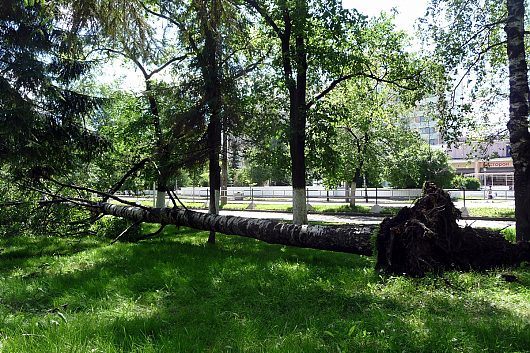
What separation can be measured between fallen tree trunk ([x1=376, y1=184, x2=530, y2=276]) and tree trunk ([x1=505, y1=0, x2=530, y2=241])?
178 centimetres

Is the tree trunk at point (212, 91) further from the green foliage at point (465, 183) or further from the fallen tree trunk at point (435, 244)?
the green foliage at point (465, 183)

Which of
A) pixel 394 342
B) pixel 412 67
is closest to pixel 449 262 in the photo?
pixel 394 342

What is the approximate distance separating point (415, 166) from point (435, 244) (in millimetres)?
25900

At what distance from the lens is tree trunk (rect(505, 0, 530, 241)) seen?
7262 millimetres

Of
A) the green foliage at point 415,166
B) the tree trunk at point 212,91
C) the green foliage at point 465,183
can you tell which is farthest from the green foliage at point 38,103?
the green foliage at point 465,183

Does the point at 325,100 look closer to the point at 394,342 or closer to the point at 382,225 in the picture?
the point at 382,225

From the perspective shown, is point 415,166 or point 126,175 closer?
point 126,175

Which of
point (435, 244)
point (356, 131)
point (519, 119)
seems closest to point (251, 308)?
point (435, 244)

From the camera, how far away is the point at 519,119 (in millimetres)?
7336


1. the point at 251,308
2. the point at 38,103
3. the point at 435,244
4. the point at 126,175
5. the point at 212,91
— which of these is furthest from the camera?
the point at 126,175

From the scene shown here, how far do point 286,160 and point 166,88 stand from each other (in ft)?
14.3

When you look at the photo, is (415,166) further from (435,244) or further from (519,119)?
(435,244)

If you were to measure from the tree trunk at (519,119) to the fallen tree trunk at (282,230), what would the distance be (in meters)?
3.18

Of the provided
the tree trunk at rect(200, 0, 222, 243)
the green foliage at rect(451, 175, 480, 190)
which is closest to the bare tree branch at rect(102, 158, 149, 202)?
the tree trunk at rect(200, 0, 222, 243)
